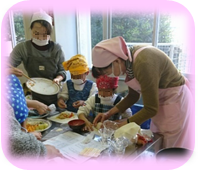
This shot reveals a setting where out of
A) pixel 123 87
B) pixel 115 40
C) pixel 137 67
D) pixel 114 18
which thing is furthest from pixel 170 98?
pixel 114 18

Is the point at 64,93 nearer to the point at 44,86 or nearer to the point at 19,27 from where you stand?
the point at 44,86

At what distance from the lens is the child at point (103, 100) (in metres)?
1.34

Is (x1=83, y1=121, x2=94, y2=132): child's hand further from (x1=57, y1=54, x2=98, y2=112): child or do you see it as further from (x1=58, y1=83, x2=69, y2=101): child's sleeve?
(x1=58, y1=83, x2=69, y2=101): child's sleeve

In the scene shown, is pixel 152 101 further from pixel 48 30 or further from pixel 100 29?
pixel 100 29

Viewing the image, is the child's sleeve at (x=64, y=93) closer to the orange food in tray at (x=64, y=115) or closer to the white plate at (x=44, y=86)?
the white plate at (x=44, y=86)

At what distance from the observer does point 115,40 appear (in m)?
1.01

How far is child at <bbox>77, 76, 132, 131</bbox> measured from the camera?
1.34 metres

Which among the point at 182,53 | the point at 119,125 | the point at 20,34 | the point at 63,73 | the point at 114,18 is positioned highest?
the point at 114,18

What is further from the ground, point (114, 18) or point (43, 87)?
point (114, 18)

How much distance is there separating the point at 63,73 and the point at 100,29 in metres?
1.20

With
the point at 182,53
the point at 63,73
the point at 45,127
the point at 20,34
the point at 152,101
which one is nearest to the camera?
the point at 152,101

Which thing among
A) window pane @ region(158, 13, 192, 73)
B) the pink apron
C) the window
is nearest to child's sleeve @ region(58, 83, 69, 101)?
the pink apron

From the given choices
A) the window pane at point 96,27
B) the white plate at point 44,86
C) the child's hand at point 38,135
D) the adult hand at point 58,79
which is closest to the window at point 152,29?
the window pane at point 96,27

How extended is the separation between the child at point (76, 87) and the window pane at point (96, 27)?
1175 millimetres
